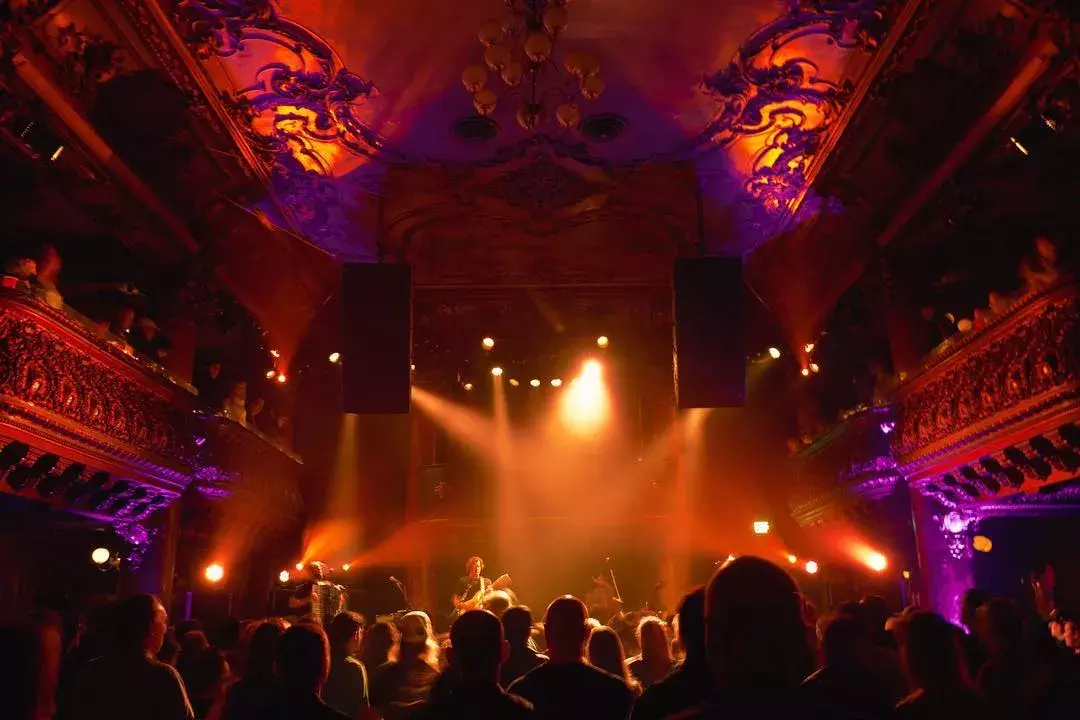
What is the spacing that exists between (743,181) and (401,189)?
3501 millimetres

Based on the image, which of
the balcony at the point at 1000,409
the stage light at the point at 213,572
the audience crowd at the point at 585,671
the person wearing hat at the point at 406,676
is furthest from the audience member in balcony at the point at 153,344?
the balcony at the point at 1000,409

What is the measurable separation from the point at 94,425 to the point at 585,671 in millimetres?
5326

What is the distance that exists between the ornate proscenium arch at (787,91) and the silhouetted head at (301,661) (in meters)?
5.42

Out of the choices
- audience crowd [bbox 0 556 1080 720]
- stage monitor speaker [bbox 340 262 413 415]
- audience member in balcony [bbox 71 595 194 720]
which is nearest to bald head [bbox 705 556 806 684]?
audience crowd [bbox 0 556 1080 720]

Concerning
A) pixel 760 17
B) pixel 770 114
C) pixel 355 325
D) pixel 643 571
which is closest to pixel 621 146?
pixel 770 114

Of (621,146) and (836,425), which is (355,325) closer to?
(621,146)

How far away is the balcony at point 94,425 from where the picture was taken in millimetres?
5617

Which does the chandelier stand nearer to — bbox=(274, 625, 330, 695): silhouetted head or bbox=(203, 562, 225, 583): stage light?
bbox=(274, 625, 330, 695): silhouetted head

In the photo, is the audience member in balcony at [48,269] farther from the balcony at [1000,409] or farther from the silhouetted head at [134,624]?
the balcony at [1000,409]

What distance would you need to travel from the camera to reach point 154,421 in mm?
7836

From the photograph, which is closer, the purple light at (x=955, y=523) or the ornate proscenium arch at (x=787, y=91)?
the ornate proscenium arch at (x=787, y=91)

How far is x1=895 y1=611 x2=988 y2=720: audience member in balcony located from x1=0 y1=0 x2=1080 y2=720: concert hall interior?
2.26 ft

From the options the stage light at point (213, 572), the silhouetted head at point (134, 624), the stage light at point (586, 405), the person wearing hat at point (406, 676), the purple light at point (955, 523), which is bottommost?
the person wearing hat at point (406, 676)

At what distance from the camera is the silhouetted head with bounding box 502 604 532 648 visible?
391 cm
